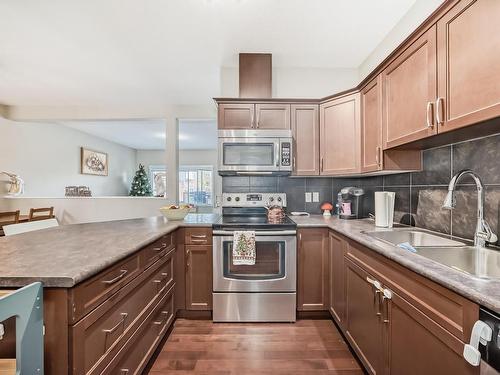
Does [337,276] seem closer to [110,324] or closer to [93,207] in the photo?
[110,324]

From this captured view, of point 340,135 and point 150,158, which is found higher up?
point 150,158

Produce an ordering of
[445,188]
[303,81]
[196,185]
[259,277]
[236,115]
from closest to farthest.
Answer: [445,188] < [259,277] < [236,115] < [303,81] < [196,185]

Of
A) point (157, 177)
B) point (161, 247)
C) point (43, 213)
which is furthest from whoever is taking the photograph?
point (157, 177)

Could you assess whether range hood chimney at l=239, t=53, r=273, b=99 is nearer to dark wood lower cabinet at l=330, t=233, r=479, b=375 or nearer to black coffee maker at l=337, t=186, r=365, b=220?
black coffee maker at l=337, t=186, r=365, b=220

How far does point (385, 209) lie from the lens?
6.63 feet

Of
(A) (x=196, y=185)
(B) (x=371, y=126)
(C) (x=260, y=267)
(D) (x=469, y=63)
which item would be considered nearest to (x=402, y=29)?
(B) (x=371, y=126)

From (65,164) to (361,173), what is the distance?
19.1ft

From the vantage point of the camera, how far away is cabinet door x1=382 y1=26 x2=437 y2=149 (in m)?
1.39

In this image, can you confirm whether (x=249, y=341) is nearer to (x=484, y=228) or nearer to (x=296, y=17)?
(x=484, y=228)

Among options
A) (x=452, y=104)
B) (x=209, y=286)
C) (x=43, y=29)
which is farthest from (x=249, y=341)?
(x=43, y=29)

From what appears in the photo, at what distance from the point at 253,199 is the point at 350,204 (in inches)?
39.9

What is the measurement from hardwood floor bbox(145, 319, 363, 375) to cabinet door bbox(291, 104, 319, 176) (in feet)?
4.82

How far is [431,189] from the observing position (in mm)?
1812

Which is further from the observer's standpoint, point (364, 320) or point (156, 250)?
point (156, 250)
